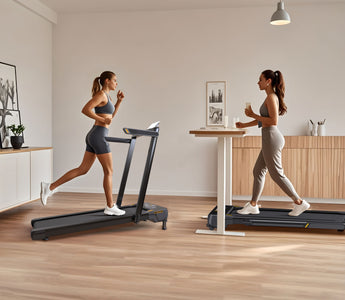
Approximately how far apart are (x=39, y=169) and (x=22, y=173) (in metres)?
0.38

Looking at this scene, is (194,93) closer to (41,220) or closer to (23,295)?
(41,220)

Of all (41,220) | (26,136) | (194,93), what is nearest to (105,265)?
(41,220)

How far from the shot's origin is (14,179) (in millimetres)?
4617

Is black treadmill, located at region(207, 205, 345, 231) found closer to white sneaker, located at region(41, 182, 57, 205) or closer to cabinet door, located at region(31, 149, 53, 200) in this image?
white sneaker, located at region(41, 182, 57, 205)

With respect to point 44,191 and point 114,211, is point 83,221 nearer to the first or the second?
point 114,211

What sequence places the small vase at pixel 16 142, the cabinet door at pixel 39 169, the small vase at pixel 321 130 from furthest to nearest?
the small vase at pixel 321 130
the cabinet door at pixel 39 169
the small vase at pixel 16 142

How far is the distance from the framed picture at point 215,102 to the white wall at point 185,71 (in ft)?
0.29

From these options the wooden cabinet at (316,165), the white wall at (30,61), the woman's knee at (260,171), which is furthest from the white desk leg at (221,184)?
the white wall at (30,61)

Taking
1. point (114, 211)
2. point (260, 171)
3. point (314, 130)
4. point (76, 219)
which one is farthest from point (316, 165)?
point (76, 219)

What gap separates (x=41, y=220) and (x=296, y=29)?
4502mm

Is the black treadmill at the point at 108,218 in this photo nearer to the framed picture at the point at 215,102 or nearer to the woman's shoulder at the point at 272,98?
the woman's shoulder at the point at 272,98

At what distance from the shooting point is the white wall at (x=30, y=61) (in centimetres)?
538

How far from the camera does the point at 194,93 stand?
20.8 ft

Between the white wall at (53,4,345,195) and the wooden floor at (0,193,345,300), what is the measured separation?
218 cm
